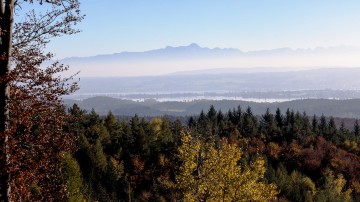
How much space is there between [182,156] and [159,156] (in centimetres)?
5951

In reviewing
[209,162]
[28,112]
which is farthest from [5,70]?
[209,162]

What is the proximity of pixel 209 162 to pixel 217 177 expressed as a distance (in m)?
1.01

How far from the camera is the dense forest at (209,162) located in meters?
25.1

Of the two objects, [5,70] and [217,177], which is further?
[217,177]

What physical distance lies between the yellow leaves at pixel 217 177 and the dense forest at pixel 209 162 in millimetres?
57

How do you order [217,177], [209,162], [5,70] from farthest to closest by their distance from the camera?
[209,162], [217,177], [5,70]

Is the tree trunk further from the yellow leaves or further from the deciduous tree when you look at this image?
the yellow leaves

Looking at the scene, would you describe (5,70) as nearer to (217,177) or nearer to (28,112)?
(28,112)

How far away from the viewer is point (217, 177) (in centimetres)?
2475

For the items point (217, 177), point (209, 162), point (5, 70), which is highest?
point (5, 70)

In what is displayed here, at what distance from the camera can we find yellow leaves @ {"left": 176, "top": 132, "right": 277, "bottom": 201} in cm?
2464

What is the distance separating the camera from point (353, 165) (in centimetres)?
10612

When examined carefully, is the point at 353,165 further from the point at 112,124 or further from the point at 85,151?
the point at 85,151

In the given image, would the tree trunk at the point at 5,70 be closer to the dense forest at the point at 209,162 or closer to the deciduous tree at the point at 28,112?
the deciduous tree at the point at 28,112
